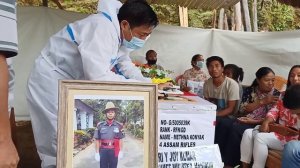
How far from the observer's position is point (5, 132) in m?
0.98

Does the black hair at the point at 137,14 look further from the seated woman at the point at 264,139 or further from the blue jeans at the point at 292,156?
the seated woman at the point at 264,139

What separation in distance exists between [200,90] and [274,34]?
6.22 feet

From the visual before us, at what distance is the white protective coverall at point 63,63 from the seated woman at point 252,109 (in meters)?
1.98

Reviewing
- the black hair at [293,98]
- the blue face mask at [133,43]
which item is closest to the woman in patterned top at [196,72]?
the black hair at [293,98]

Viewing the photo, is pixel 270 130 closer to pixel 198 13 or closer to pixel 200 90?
pixel 200 90

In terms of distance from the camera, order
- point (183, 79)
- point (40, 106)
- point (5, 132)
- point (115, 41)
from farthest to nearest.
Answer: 1. point (183, 79)
2. point (40, 106)
3. point (115, 41)
4. point (5, 132)

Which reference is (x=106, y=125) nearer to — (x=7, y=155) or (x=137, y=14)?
(x=137, y=14)

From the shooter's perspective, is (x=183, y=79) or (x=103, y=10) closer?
(x=103, y=10)

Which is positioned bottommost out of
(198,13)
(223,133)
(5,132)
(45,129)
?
(223,133)

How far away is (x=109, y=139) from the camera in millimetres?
1747

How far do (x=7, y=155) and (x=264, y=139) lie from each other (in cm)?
273

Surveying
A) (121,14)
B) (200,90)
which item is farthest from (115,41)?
(200,90)

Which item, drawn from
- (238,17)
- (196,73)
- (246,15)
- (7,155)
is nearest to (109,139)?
(7,155)

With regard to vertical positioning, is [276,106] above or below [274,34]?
below
